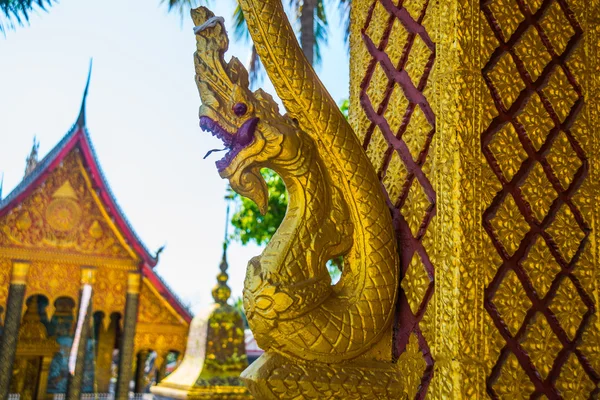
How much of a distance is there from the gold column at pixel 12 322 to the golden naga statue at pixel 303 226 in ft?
29.5

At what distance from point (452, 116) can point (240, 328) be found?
224 inches

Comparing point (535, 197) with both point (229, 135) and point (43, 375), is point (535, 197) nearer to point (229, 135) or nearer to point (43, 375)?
point (229, 135)

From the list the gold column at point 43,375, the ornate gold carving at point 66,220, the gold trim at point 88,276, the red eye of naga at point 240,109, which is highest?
the ornate gold carving at point 66,220

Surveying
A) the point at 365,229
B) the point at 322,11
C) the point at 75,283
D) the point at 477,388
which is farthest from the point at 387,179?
the point at 322,11

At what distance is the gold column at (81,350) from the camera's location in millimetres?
8578

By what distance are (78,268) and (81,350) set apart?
53.0 inches

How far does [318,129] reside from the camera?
2.86 feet

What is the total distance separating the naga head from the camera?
82cm

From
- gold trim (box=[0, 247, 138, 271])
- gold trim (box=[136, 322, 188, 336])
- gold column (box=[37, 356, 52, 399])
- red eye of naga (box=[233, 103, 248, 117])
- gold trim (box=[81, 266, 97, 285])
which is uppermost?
gold trim (box=[0, 247, 138, 271])

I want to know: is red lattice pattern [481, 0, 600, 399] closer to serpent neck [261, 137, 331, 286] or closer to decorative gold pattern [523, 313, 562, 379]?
decorative gold pattern [523, 313, 562, 379]

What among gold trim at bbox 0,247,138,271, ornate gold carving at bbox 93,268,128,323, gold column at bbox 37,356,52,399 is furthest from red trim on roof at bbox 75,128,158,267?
gold column at bbox 37,356,52,399

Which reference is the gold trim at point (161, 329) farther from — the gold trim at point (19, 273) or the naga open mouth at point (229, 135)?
the naga open mouth at point (229, 135)

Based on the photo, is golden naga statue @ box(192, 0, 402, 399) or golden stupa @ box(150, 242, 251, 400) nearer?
golden naga statue @ box(192, 0, 402, 399)

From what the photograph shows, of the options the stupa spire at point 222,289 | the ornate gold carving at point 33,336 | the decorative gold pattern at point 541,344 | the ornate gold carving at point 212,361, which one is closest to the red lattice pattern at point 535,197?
the decorative gold pattern at point 541,344
